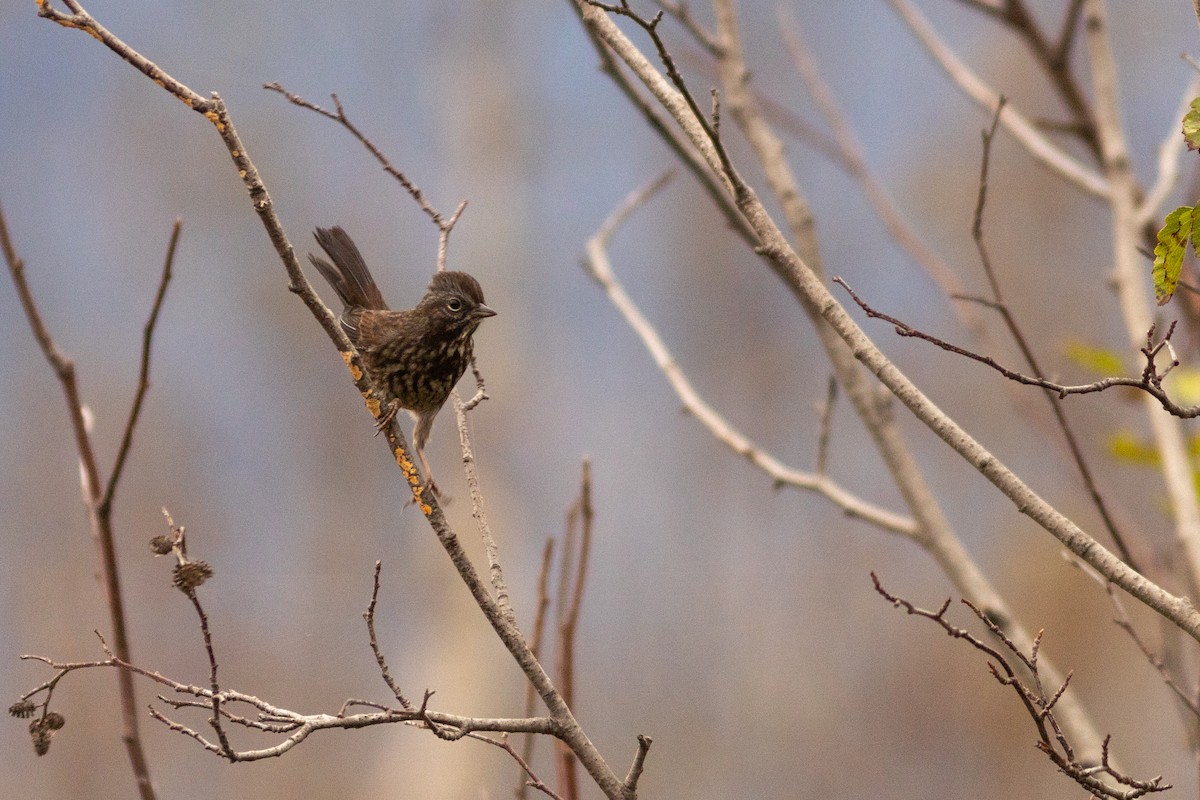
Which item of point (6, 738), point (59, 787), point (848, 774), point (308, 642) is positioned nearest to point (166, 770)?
point (59, 787)

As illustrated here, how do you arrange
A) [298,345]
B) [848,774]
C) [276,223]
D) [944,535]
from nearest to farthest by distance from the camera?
[276,223] < [944,535] < [848,774] < [298,345]

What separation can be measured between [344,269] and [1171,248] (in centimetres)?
280

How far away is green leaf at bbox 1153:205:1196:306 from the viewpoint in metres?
1.42

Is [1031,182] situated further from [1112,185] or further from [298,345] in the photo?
[1112,185]

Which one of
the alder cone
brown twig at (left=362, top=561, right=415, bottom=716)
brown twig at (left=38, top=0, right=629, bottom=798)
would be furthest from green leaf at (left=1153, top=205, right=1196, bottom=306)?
the alder cone

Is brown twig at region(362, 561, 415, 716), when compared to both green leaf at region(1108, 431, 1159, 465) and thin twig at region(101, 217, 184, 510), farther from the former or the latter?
green leaf at region(1108, 431, 1159, 465)

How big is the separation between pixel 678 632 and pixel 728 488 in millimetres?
1782

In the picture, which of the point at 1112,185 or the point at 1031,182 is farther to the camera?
the point at 1031,182

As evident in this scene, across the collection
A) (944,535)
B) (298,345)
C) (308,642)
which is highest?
(298,345)

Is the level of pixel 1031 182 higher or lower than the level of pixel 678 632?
higher

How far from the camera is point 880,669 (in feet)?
35.0

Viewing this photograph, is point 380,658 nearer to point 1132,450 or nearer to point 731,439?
point 731,439

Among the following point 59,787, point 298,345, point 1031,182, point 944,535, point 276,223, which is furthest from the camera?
point 298,345

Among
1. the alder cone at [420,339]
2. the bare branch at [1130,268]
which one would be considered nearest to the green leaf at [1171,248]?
the bare branch at [1130,268]
